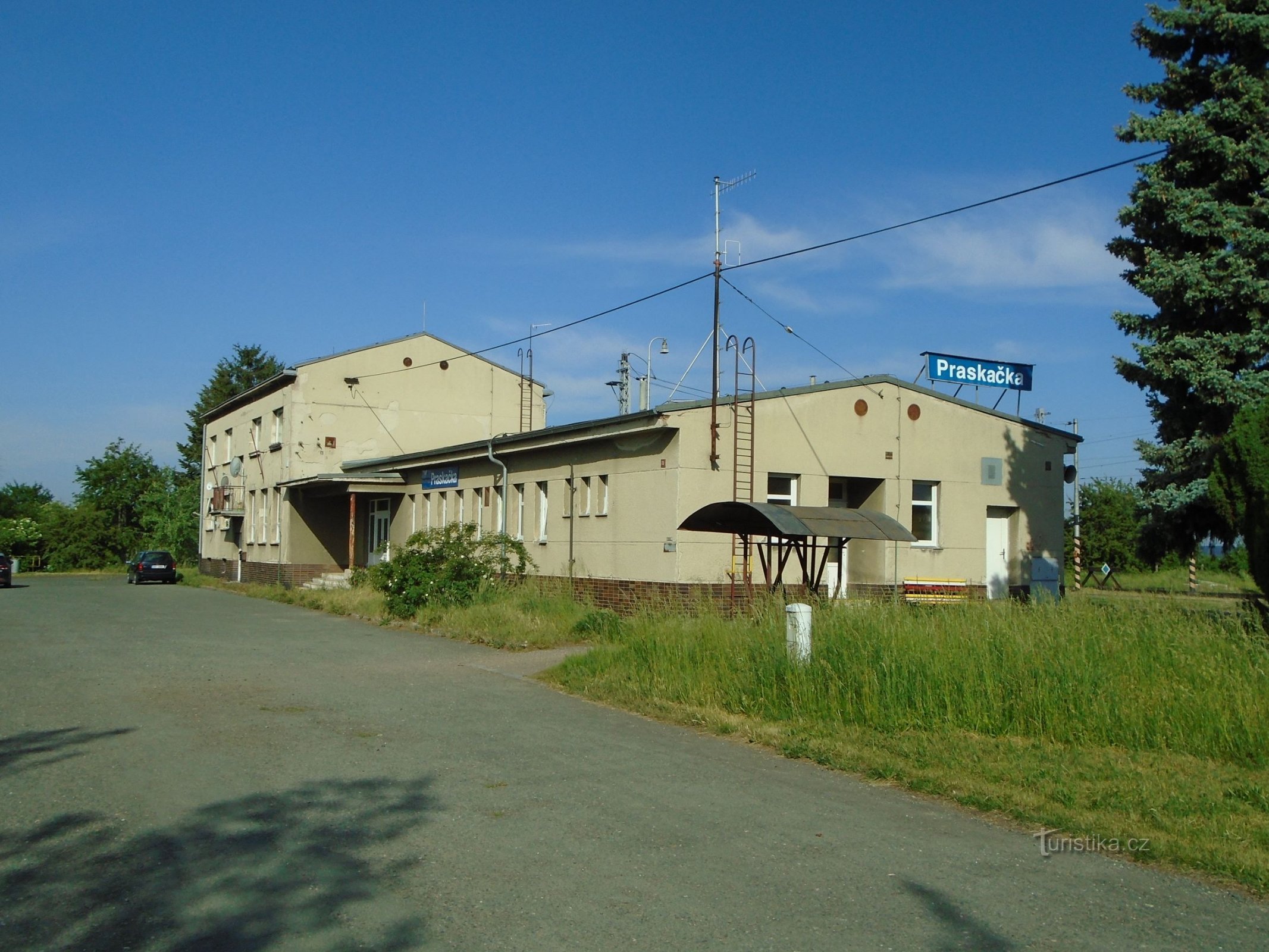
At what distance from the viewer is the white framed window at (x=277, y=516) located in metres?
39.6

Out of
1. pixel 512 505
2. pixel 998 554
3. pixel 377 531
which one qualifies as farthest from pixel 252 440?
pixel 998 554

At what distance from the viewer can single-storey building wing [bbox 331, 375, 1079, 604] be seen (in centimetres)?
2164

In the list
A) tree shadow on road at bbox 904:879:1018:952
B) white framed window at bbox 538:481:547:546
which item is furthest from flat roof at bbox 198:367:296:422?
tree shadow on road at bbox 904:879:1018:952

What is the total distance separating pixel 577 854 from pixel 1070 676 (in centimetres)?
540

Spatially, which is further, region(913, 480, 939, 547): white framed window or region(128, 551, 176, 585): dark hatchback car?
region(128, 551, 176, 585): dark hatchback car

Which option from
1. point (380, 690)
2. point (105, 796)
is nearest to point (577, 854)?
point (105, 796)

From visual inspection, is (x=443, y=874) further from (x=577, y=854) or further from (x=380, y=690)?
(x=380, y=690)

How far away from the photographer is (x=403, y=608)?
2295cm

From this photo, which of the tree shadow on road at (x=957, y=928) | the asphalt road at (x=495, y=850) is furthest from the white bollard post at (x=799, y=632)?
the tree shadow on road at (x=957, y=928)

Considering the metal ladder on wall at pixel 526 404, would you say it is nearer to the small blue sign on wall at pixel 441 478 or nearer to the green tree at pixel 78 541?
the small blue sign on wall at pixel 441 478

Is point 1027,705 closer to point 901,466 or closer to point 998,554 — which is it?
point 901,466

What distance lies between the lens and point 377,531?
37.9m

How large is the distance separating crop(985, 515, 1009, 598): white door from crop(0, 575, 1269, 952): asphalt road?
16363mm

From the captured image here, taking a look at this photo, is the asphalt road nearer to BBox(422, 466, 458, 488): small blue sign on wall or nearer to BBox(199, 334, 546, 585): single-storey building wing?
BBox(422, 466, 458, 488): small blue sign on wall
